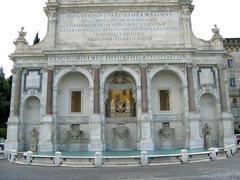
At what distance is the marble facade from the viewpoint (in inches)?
1091

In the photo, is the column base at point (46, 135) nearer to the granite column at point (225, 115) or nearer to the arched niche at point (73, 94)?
the arched niche at point (73, 94)

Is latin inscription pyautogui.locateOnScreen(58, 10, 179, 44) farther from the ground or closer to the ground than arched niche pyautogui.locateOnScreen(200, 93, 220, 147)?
farther from the ground

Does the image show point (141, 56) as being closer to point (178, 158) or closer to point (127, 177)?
point (178, 158)

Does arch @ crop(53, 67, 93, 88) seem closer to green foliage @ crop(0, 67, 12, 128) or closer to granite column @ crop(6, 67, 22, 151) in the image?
granite column @ crop(6, 67, 22, 151)

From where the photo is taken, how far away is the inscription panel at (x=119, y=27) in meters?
30.0

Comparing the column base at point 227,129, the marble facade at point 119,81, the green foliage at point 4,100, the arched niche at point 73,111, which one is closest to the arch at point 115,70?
the marble facade at point 119,81

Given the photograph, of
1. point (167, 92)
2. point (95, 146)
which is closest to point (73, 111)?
point (95, 146)

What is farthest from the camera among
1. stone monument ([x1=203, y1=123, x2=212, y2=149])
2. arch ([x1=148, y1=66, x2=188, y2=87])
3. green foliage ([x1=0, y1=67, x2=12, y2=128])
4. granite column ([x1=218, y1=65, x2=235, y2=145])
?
green foliage ([x1=0, y1=67, x2=12, y2=128])

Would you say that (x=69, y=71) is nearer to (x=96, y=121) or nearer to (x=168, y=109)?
(x=96, y=121)

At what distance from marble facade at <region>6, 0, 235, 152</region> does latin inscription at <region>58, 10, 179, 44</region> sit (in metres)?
0.11

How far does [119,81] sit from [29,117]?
10.3 meters

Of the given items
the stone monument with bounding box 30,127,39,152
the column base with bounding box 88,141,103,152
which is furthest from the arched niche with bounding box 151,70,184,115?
the stone monument with bounding box 30,127,39,152

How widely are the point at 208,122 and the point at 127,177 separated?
18.5 metres

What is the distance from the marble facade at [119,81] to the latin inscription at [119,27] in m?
0.11
